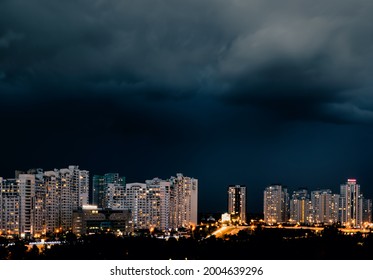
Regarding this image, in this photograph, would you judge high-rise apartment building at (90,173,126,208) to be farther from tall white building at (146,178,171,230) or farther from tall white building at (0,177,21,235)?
tall white building at (0,177,21,235)

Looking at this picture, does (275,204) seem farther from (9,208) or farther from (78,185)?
(9,208)

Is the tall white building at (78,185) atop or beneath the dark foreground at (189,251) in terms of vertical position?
atop

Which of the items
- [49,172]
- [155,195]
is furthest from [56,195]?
[155,195]

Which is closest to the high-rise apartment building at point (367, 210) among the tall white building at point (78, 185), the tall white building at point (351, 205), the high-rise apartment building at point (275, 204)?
the tall white building at point (351, 205)

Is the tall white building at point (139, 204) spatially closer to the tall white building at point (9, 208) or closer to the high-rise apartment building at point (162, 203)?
the high-rise apartment building at point (162, 203)

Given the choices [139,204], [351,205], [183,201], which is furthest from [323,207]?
[139,204]
